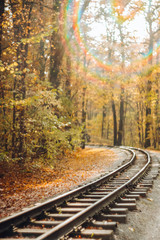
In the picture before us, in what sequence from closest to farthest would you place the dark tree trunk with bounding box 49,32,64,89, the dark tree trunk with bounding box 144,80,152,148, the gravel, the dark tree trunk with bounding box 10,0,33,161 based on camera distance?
Result: the gravel → the dark tree trunk with bounding box 10,0,33,161 → the dark tree trunk with bounding box 49,32,64,89 → the dark tree trunk with bounding box 144,80,152,148

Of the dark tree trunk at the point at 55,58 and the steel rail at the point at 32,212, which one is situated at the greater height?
the dark tree trunk at the point at 55,58

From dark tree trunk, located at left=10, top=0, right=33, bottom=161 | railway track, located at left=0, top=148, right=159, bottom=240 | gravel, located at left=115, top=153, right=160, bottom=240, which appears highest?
dark tree trunk, located at left=10, top=0, right=33, bottom=161

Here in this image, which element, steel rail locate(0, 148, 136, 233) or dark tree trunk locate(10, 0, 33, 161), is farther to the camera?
dark tree trunk locate(10, 0, 33, 161)

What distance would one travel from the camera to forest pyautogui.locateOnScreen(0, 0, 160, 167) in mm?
10109

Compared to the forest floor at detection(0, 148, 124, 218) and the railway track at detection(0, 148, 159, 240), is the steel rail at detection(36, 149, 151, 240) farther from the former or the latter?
the forest floor at detection(0, 148, 124, 218)

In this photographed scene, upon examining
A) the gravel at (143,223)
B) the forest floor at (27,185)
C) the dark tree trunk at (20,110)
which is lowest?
the forest floor at (27,185)

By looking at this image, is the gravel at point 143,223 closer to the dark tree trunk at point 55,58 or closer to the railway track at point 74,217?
the railway track at point 74,217

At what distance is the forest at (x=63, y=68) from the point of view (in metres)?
10.1

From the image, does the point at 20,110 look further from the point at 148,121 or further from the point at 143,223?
the point at 148,121

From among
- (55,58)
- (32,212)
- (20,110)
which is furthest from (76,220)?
(55,58)

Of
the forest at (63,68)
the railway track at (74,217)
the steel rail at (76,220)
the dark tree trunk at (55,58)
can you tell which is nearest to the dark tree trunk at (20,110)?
the forest at (63,68)

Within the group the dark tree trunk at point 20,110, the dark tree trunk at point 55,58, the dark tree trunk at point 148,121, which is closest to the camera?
the dark tree trunk at point 20,110

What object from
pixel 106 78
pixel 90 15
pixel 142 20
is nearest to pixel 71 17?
pixel 90 15

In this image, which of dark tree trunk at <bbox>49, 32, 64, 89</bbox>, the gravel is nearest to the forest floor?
the gravel
